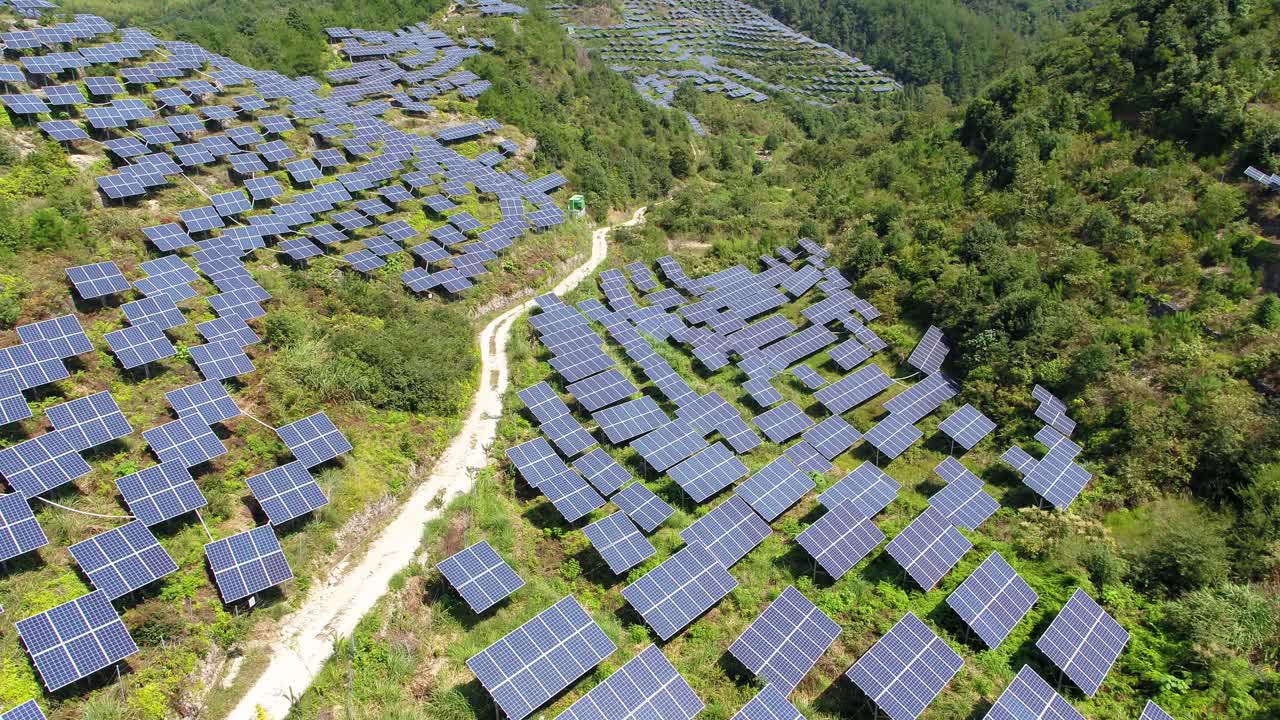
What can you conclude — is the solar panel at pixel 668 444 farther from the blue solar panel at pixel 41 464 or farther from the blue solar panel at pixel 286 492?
the blue solar panel at pixel 41 464

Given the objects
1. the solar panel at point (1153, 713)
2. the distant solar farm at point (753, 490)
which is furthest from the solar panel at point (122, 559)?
the solar panel at point (1153, 713)

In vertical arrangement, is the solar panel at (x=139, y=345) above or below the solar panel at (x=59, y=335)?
below

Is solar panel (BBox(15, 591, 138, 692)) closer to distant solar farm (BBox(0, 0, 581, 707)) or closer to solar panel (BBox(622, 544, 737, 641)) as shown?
distant solar farm (BBox(0, 0, 581, 707))

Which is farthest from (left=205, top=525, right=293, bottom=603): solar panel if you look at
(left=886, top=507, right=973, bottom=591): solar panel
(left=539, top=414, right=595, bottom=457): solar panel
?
(left=886, top=507, right=973, bottom=591): solar panel

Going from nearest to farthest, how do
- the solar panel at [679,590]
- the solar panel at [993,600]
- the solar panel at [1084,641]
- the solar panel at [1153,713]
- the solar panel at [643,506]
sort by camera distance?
the solar panel at [1153,713]
the solar panel at [1084,641]
the solar panel at [993,600]
the solar panel at [679,590]
the solar panel at [643,506]

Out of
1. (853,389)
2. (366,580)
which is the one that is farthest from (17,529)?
(853,389)

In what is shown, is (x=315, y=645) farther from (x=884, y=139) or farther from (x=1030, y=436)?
(x=884, y=139)
